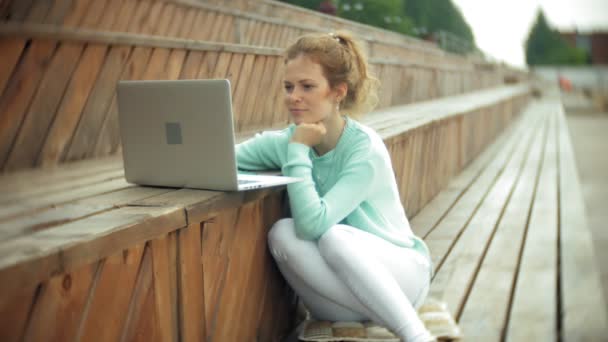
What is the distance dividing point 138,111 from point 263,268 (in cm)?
54

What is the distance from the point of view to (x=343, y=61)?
77.0 inches

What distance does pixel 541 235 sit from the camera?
312 cm

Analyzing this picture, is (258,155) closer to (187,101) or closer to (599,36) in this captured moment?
(187,101)

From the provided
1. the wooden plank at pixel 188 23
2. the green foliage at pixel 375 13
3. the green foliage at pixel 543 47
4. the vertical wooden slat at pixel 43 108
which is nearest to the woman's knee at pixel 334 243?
the vertical wooden slat at pixel 43 108

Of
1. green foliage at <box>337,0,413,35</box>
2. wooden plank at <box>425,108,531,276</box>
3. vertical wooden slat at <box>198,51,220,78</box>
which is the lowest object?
wooden plank at <box>425,108,531,276</box>

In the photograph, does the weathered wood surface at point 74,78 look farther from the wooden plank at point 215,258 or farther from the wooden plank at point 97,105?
the wooden plank at point 215,258

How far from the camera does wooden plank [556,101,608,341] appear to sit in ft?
6.58

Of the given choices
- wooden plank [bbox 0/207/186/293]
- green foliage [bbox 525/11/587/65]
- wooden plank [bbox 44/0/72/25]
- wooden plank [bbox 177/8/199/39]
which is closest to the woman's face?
wooden plank [bbox 0/207/186/293]

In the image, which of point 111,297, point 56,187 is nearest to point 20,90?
point 56,187

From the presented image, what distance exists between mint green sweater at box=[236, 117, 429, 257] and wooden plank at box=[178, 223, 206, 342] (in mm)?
330

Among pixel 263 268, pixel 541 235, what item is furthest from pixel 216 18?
pixel 263 268

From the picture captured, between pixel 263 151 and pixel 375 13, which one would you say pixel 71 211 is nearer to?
pixel 263 151

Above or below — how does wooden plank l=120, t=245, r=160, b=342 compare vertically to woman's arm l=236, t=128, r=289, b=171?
below

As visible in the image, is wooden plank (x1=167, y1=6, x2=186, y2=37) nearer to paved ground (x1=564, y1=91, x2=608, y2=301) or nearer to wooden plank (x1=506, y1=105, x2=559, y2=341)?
wooden plank (x1=506, y1=105, x2=559, y2=341)
